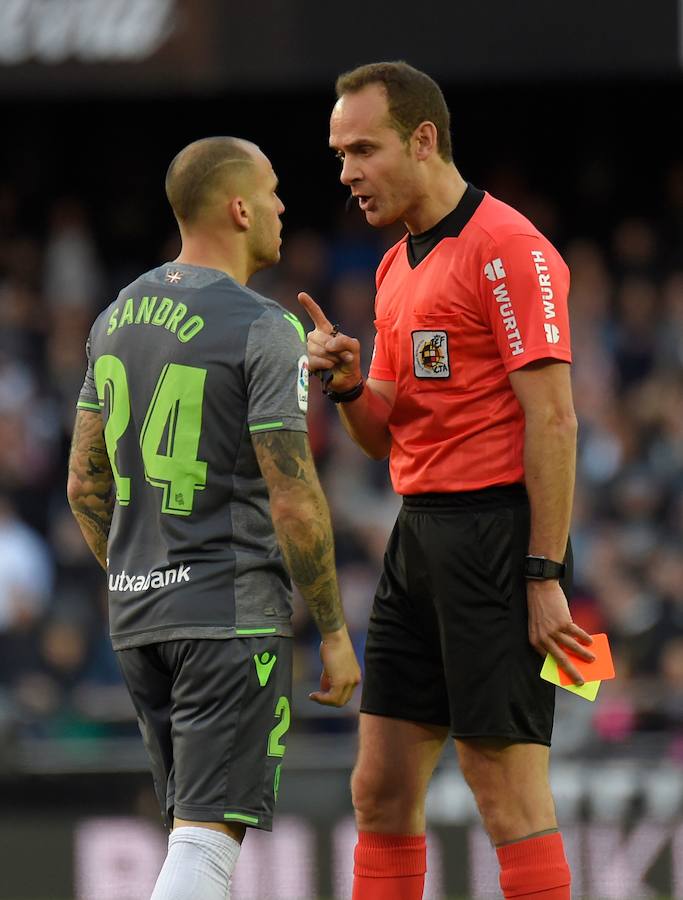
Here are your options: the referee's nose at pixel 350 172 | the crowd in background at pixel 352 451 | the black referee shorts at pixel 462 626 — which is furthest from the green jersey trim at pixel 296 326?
the crowd in background at pixel 352 451

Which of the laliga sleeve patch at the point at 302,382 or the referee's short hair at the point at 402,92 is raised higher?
the referee's short hair at the point at 402,92

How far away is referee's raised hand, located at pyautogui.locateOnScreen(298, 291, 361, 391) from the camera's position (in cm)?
405

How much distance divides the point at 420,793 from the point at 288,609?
0.65m

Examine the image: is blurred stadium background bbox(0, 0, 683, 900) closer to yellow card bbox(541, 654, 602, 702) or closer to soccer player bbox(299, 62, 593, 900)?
soccer player bbox(299, 62, 593, 900)

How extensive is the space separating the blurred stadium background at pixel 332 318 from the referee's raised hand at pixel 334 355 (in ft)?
10.8

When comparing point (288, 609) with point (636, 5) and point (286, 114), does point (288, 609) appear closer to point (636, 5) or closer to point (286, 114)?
point (636, 5)

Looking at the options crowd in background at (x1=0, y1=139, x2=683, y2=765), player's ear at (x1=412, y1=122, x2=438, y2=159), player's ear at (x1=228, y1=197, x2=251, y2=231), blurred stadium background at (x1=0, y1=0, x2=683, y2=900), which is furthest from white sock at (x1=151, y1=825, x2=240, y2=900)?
crowd in background at (x1=0, y1=139, x2=683, y2=765)

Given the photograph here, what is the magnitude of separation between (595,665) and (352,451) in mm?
6455

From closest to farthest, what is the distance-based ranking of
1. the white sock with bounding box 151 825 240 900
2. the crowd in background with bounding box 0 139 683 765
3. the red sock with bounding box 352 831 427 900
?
the white sock with bounding box 151 825 240 900
the red sock with bounding box 352 831 427 900
the crowd in background with bounding box 0 139 683 765

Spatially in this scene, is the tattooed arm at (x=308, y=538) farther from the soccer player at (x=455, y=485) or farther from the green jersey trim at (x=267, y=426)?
the soccer player at (x=455, y=485)

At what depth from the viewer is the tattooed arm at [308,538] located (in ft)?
12.1

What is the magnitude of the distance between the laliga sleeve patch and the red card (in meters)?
0.87

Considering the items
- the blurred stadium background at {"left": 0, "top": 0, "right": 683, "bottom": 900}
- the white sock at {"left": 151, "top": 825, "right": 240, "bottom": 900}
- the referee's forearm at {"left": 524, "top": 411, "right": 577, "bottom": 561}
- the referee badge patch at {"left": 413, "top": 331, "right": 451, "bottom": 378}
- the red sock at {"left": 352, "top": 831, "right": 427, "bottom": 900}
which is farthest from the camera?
the blurred stadium background at {"left": 0, "top": 0, "right": 683, "bottom": 900}

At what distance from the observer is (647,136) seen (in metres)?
11.7
